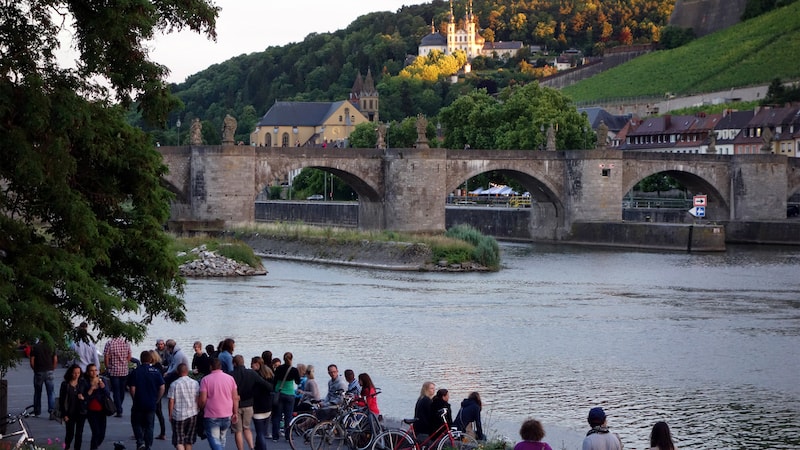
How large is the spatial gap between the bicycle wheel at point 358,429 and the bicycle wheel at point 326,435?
0.32ft

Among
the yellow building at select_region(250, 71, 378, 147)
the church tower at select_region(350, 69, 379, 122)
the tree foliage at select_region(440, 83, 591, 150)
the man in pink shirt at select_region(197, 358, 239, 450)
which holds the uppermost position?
the church tower at select_region(350, 69, 379, 122)

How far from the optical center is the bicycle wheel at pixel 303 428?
16562mm

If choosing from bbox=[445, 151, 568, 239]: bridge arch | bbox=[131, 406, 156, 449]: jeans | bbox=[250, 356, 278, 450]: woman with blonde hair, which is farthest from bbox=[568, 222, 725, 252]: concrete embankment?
bbox=[131, 406, 156, 449]: jeans

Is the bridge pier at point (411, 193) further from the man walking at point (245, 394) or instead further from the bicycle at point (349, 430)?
the man walking at point (245, 394)

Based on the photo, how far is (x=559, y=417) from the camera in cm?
2222

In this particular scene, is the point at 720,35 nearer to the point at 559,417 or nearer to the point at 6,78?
the point at 559,417

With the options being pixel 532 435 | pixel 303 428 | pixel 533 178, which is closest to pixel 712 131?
pixel 533 178

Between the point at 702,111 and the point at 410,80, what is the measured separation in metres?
73.7

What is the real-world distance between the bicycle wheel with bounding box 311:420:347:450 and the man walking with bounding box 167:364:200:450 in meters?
1.67

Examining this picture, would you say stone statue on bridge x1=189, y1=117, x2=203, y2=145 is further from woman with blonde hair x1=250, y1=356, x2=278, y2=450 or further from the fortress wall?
the fortress wall

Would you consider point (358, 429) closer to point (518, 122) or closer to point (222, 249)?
point (222, 249)

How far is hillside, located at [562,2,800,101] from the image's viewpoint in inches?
5027

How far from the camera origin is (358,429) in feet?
52.0

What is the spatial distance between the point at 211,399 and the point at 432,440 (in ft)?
8.39
